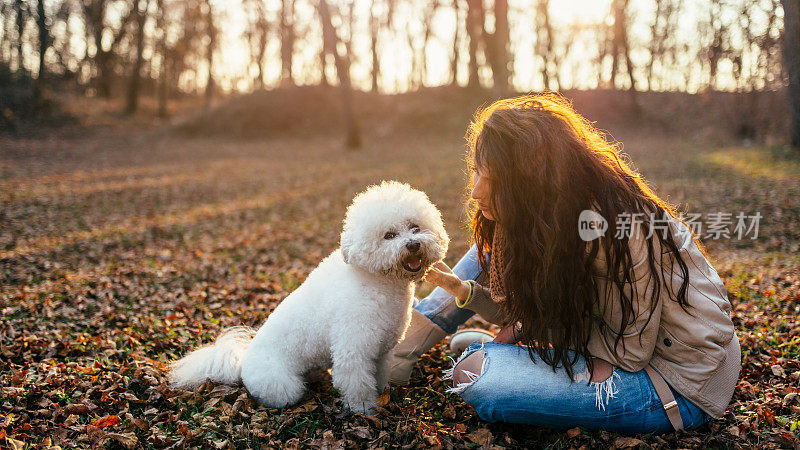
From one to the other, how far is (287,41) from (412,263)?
117ft

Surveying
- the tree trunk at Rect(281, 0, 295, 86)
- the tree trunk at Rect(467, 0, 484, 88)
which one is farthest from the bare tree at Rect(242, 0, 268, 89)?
the tree trunk at Rect(467, 0, 484, 88)

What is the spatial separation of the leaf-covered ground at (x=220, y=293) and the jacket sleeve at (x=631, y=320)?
48 cm

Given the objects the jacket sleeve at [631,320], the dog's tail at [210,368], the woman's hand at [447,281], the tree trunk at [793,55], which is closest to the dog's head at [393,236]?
the woman's hand at [447,281]

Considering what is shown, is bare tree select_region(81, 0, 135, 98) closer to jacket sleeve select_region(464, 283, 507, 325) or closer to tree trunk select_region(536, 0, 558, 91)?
tree trunk select_region(536, 0, 558, 91)

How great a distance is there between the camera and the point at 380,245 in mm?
2949

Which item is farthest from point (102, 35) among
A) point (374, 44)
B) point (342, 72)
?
point (342, 72)

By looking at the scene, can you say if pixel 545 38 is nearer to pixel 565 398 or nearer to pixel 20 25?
pixel 20 25

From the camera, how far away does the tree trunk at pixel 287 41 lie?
32812 millimetres

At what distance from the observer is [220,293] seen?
5.92m

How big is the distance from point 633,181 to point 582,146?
37cm

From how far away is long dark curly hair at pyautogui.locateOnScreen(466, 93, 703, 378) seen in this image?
2.58 meters

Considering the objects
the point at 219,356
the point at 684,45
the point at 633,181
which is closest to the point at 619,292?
the point at 633,181

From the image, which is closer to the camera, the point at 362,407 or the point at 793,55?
the point at 362,407

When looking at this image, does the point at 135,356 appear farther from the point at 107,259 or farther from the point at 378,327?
the point at 107,259
